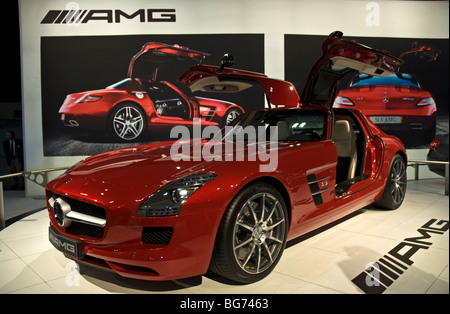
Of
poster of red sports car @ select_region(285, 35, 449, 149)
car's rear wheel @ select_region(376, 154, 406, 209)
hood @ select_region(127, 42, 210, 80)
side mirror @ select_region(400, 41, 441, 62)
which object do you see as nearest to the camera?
car's rear wheel @ select_region(376, 154, 406, 209)

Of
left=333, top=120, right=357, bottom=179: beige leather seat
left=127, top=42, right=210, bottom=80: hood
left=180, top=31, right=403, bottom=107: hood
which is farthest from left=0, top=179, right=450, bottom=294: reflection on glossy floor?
left=127, top=42, right=210, bottom=80: hood

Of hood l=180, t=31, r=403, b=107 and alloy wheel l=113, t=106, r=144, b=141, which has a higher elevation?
hood l=180, t=31, r=403, b=107

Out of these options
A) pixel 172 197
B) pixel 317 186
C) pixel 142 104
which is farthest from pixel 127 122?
pixel 172 197

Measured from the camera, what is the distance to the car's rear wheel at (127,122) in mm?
Answer: 5598

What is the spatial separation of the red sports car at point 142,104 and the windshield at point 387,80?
2688 millimetres

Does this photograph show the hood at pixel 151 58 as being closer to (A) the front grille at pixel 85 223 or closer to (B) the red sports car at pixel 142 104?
(B) the red sports car at pixel 142 104

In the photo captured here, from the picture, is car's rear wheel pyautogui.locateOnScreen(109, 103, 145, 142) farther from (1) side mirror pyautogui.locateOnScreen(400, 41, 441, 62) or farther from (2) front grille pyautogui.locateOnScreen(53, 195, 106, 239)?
(1) side mirror pyautogui.locateOnScreen(400, 41, 441, 62)

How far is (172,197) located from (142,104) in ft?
13.8

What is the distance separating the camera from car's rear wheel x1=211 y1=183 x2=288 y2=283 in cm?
195

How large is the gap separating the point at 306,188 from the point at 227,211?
0.83 m

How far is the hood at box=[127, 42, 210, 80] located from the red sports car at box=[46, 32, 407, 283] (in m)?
2.79

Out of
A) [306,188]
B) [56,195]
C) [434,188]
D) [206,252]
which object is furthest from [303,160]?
[434,188]

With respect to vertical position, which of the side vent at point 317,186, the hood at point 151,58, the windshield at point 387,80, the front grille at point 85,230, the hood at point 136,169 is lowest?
the front grille at point 85,230

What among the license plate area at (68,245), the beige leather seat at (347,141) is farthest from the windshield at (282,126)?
the license plate area at (68,245)
